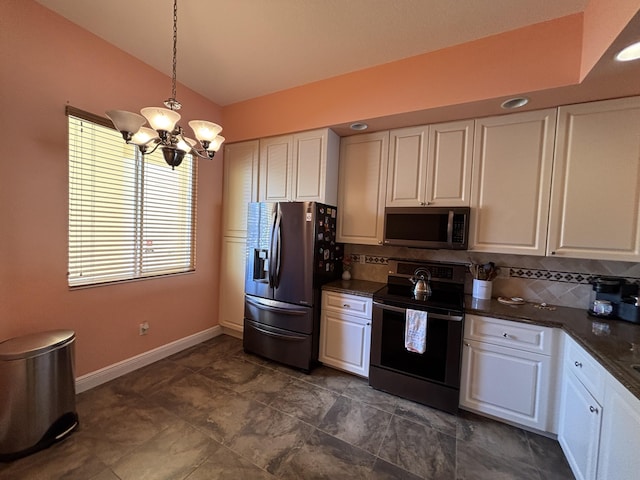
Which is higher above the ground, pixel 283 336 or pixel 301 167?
pixel 301 167

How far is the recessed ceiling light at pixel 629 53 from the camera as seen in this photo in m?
1.33

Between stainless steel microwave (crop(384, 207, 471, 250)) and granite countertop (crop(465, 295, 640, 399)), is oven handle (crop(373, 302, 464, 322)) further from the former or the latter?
stainless steel microwave (crop(384, 207, 471, 250))

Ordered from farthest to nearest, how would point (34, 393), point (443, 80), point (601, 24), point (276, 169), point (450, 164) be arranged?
point (276, 169), point (450, 164), point (443, 80), point (34, 393), point (601, 24)

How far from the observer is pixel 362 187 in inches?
106

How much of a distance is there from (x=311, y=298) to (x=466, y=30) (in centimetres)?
244

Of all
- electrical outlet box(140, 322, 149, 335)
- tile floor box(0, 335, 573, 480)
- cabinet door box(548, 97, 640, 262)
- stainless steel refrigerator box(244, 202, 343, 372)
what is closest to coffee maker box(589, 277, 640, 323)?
cabinet door box(548, 97, 640, 262)

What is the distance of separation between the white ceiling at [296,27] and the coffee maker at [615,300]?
1.82 m

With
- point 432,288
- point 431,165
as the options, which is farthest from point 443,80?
point 432,288

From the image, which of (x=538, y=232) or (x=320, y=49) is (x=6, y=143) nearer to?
(x=320, y=49)

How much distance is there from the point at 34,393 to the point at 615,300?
3865mm

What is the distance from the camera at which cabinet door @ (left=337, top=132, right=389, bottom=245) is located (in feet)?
8.46

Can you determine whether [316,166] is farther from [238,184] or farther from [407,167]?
[238,184]

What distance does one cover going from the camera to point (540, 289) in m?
2.26

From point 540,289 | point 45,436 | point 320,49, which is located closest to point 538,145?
point 540,289
